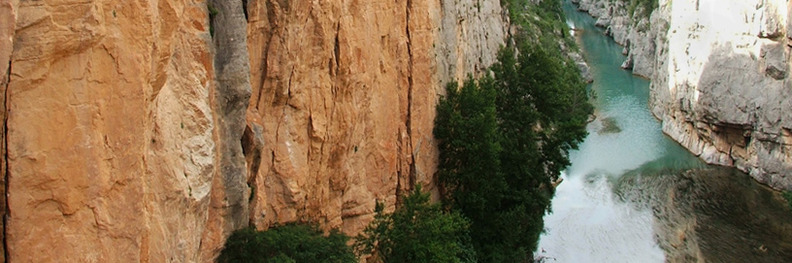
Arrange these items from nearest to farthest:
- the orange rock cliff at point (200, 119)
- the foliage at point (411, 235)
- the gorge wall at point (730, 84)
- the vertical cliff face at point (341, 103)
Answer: the orange rock cliff at point (200, 119)
the vertical cliff face at point (341, 103)
the foliage at point (411, 235)
the gorge wall at point (730, 84)

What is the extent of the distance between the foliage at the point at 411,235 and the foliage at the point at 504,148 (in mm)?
4226

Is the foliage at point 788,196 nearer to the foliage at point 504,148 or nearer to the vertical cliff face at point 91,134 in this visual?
the foliage at point 504,148

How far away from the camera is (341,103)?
18578 millimetres

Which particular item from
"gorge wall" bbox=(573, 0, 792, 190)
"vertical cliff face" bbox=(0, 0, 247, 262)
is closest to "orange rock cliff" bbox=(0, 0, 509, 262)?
"vertical cliff face" bbox=(0, 0, 247, 262)

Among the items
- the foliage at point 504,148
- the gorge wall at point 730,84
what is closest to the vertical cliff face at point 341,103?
the foliage at point 504,148

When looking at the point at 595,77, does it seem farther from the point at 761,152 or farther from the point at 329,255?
the point at 329,255

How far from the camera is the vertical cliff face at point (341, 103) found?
16.0 meters

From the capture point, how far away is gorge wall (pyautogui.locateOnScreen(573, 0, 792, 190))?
38781mm

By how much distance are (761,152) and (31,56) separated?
1553 inches

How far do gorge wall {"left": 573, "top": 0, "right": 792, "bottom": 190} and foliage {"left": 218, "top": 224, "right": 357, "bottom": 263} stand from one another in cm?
2987

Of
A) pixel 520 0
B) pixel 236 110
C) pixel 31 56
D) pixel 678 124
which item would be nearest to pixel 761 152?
pixel 678 124

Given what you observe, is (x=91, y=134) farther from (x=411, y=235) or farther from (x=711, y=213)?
(x=711, y=213)

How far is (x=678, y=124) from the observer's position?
49.1 m

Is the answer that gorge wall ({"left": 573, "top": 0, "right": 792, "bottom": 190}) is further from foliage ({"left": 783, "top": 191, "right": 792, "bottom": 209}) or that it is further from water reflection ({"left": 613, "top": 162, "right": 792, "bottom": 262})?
foliage ({"left": 783, "top": 191, "right": 792, "bottom": 209})
